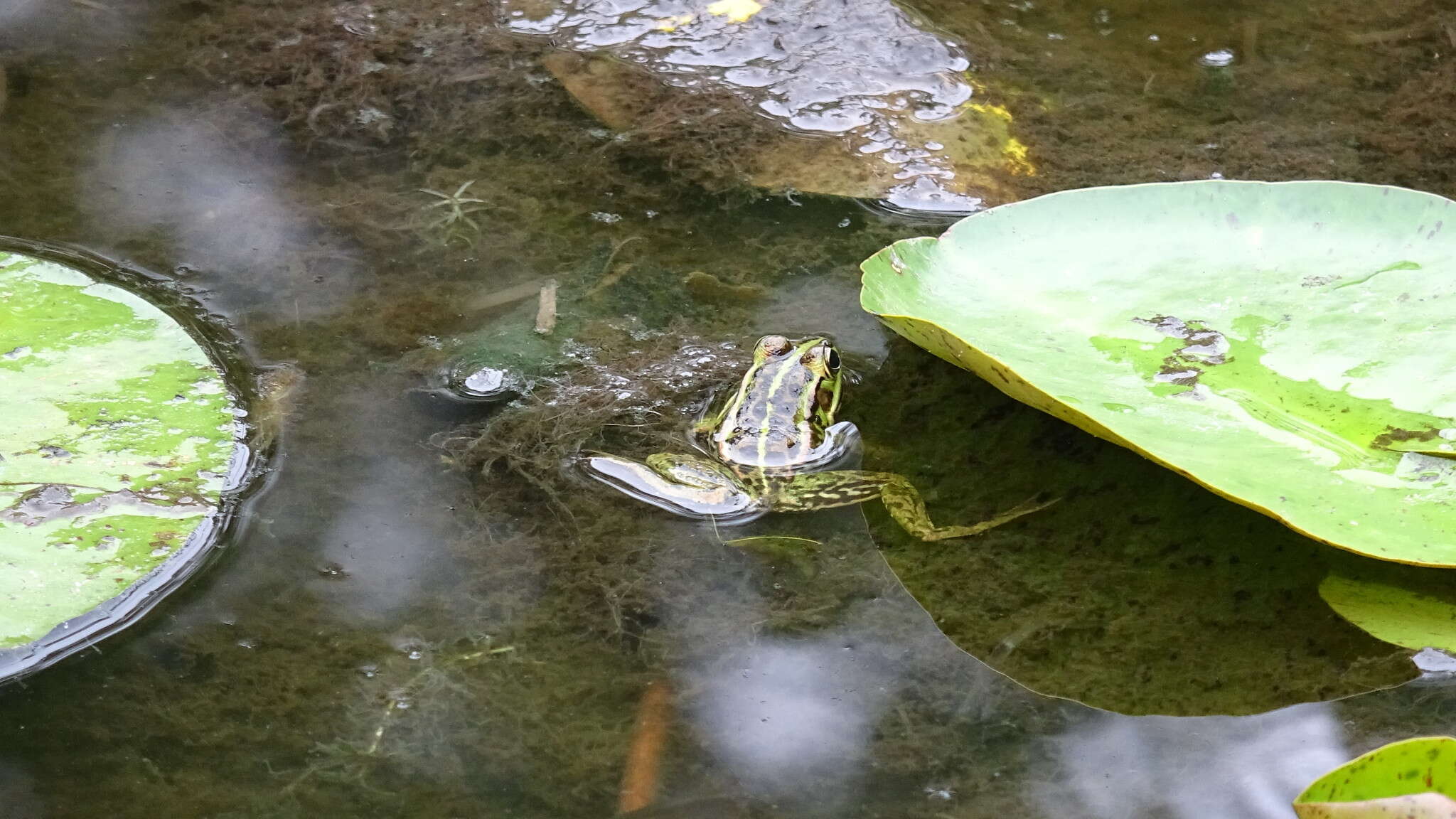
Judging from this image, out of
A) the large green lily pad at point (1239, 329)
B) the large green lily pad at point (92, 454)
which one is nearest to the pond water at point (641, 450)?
the large green lily pad at point (92, 454)

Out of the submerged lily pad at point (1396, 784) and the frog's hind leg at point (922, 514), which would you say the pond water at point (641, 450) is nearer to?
the frog's hind leg at point (922, 514)

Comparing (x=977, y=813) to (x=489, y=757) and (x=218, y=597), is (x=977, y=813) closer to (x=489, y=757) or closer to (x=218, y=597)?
(x=489, y=757)

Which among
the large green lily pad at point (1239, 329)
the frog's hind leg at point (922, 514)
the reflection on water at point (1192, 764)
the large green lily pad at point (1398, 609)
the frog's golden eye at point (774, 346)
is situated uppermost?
the large green lily pad at point (1239, 329)

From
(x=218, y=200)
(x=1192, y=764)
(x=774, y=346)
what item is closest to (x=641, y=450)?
(x=774, y=346)

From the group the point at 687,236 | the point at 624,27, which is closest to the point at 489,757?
the point at 687,236

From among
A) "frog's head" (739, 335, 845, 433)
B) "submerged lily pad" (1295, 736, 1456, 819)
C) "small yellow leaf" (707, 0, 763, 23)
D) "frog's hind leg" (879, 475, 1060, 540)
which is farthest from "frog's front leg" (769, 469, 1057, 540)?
"small yellow leaf" (707, 0, 763, 23)

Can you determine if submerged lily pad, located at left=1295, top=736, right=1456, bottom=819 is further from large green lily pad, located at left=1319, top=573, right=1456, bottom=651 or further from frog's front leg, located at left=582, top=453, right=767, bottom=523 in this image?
frog's front leg, located at left=582, top=453, right=767, bottom=523
